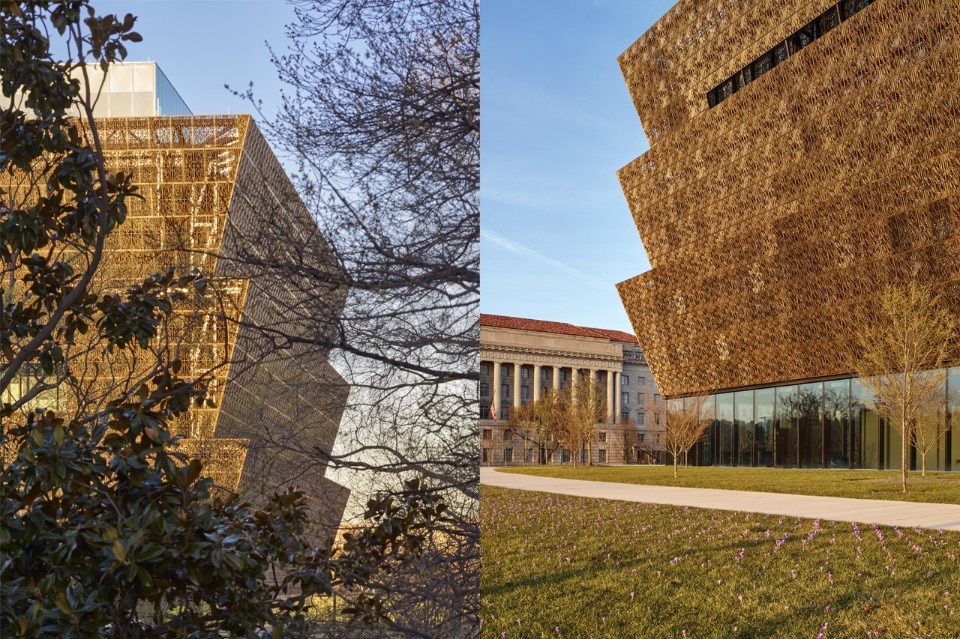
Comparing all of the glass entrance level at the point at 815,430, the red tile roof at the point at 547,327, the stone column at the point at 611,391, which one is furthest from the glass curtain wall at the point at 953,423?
the stone column at the point at 611,391

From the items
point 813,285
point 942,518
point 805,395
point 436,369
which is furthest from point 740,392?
point 436,369

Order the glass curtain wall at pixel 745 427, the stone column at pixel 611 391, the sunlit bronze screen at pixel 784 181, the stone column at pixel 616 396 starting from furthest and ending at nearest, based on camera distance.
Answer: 1. the stone column at pixel 616 396
2. the stone column at pixel 611 391
3. the glass curtain wall at pixel 745 427
4. the sunlit bronze screen at pixel 784 181

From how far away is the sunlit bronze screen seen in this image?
2366 centimetres

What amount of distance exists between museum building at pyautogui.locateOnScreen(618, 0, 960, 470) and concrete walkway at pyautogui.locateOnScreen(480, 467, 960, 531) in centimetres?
1075

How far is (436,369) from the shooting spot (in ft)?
12.9

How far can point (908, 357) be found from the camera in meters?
19.9

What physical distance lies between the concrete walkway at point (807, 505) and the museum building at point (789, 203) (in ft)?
35.3

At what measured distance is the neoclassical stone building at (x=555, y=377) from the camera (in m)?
58.4

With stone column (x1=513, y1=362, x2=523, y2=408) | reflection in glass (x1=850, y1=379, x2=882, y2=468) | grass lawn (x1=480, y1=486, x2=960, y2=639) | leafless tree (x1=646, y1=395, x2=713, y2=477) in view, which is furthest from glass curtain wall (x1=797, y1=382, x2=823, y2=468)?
stone column (x1=513, y1=362, x2=523, y2=408)

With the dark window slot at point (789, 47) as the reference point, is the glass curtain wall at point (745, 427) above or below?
below

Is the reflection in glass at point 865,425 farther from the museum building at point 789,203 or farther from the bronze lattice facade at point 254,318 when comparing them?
the bronze lattice facade at point 254,318

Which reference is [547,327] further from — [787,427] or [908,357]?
[908,357]

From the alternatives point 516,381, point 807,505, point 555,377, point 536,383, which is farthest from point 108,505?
point 555,377

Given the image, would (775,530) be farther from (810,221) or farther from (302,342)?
(810,221)
